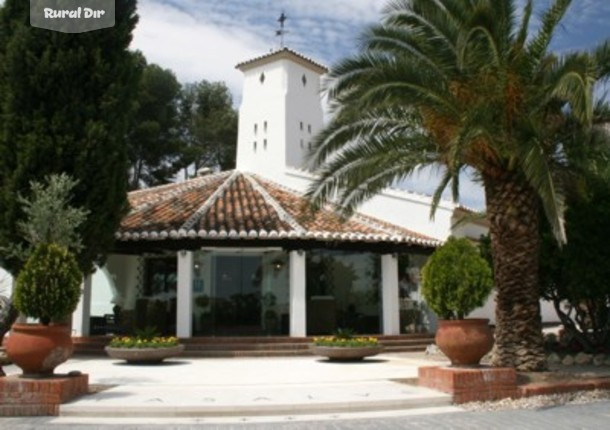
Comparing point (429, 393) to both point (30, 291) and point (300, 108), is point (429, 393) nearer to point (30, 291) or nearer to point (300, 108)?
point (30, 291)

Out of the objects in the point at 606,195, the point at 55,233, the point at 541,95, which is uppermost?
the point at 541,95

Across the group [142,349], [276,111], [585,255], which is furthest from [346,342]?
[276,111]

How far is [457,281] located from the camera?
1083cm

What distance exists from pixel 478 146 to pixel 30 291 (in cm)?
802

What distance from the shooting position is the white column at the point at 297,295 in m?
18.6

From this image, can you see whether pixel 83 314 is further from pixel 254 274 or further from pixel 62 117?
pixel 62 117

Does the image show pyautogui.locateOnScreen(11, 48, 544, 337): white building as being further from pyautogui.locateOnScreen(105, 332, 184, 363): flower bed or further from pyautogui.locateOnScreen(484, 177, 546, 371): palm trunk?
pyautogui.locateOnScreen(484, 177, 546, 371): palm trunk

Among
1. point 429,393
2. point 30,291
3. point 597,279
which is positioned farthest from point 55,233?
point 597,279

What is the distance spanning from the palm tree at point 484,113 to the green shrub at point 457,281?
1361 millimetres

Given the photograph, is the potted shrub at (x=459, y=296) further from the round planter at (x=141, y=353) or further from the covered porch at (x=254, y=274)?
the covered porch at (x=254, y=274)

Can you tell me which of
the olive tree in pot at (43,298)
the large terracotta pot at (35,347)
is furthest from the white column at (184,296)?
the large terracotta pot at (35,347)

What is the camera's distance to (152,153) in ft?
132

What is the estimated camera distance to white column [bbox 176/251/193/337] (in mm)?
18359

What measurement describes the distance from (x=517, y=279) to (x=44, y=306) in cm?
824
